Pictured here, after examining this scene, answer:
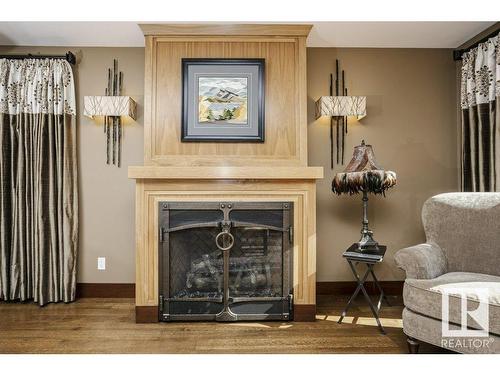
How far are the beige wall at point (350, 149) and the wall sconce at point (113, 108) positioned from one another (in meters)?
0.07

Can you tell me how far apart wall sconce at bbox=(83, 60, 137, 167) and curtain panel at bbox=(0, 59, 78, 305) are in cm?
33

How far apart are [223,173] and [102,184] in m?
1.37

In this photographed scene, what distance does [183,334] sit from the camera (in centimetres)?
259

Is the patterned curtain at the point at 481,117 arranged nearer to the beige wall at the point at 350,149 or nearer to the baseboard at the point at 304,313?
the beige wall at the point at 350,149

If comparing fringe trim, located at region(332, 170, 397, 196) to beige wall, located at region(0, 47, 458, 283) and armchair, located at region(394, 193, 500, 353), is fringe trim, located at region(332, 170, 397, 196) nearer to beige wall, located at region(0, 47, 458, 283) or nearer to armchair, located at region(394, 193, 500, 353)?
armchair, located at region(394, 193, 500, 353)

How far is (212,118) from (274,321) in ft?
5.45

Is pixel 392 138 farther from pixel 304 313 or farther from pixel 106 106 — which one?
pixel 106 106

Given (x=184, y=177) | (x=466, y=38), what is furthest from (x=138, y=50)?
(x=466, y=38)

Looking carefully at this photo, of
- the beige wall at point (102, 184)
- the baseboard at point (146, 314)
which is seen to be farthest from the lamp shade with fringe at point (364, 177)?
Result: the beige wall at point (102, 184)

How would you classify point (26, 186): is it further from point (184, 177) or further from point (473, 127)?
point (473, 127)

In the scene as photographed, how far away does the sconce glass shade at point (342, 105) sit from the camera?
10.8ft

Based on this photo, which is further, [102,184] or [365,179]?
[102,184]

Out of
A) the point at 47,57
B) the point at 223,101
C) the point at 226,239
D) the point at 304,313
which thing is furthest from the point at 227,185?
the point at 47,57

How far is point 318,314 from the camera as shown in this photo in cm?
301
